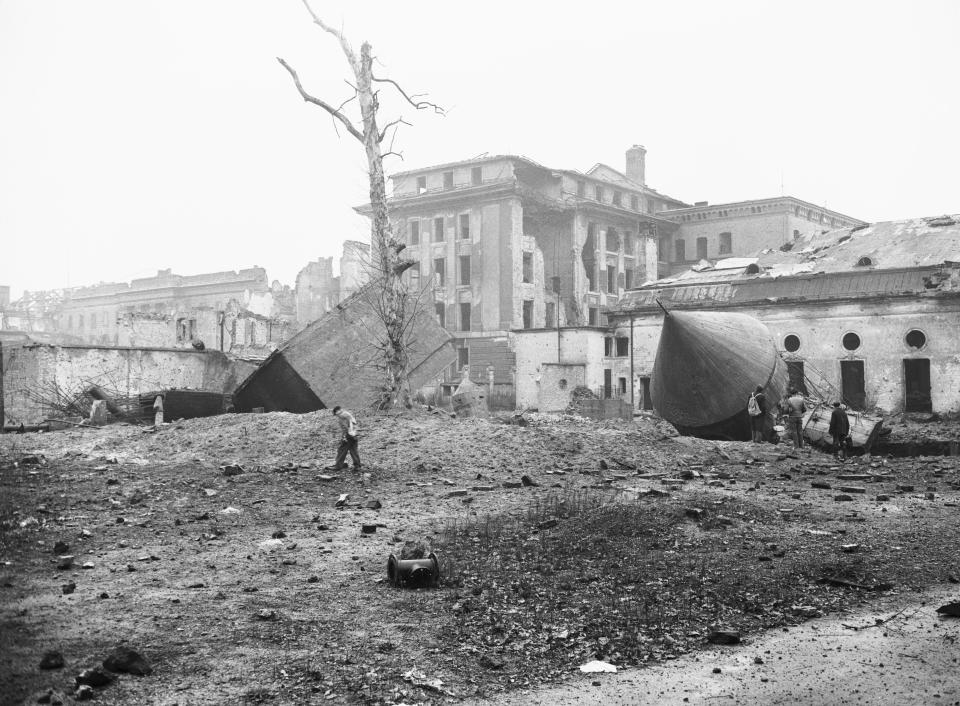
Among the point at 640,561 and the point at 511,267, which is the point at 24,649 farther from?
the point at 511,267

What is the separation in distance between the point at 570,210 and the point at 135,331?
2322 centimetres

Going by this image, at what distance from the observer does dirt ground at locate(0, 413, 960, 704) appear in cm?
532

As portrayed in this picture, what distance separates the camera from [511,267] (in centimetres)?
4300

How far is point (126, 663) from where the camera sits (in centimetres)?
504

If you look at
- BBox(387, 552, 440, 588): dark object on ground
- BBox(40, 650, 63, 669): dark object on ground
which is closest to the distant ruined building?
BBox(387, 552, 440, 588): dark object on ground

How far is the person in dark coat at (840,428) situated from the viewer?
54.5 feet

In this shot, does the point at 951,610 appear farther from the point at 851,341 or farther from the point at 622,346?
the point at 622,346

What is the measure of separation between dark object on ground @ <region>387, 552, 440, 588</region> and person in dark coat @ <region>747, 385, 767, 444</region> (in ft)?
36.7

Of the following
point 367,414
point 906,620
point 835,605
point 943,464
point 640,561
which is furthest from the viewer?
point 367,414

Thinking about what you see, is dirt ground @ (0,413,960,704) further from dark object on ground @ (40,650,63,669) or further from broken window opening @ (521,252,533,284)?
broken window opening @ (521,252,533,284)

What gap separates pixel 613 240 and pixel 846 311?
70.7ft

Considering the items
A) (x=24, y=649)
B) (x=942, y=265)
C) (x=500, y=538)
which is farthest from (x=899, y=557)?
(x=942, y=265)

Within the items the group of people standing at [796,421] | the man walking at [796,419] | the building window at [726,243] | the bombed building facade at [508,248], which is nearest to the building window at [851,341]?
the group of people standing at [796,421]

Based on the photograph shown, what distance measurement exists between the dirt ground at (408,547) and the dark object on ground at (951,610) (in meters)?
0.53
